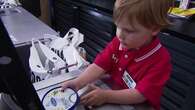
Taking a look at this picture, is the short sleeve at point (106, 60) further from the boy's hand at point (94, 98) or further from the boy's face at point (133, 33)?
the boy's hand at point (94, 98)

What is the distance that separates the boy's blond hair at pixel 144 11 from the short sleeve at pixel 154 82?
139 mm

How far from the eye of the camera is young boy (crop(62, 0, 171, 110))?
70 cm

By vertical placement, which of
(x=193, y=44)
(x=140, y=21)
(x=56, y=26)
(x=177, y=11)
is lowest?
(x=56, y=26)

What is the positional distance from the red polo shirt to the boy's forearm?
0.02m

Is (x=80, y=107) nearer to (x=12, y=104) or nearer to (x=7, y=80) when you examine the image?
(x=12, y=104)

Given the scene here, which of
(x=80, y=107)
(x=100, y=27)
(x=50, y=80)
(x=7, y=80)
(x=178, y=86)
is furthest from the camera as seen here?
(x=100, y=27)

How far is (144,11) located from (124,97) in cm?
27

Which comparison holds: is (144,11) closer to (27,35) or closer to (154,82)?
(154,82)

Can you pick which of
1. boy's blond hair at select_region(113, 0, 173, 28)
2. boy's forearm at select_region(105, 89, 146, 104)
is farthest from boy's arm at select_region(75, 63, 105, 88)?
boy's blond hair at select_region(113, 0, 173, 28)

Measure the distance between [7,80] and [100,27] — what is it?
1844 mm

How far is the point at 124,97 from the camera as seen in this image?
0.71 meters

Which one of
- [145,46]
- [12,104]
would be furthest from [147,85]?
[12,104]

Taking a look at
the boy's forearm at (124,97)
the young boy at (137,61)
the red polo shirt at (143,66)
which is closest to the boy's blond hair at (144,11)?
the young boy at (137,61)

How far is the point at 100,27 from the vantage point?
2.13 meters
